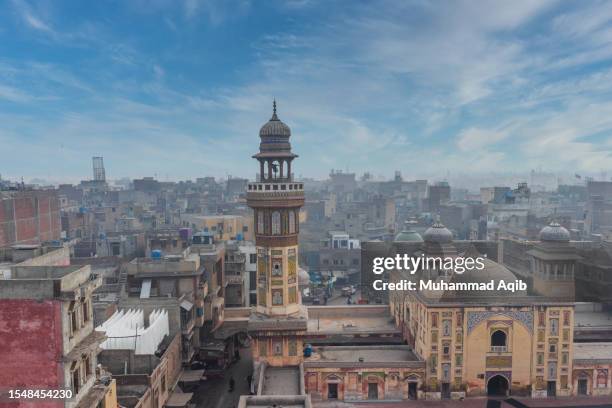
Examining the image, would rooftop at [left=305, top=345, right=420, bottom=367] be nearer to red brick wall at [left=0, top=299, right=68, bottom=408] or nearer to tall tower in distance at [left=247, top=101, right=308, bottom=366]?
tall tower in distance at [left=247, top=101, right=308, bottom=366]

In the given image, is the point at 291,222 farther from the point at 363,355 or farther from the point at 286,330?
the point at 363,355

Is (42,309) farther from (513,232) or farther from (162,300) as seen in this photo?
(513,232)

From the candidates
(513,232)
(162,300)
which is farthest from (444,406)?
(513,232)

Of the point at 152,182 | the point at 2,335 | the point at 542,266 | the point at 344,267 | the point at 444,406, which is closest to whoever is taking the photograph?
the point at 2,335

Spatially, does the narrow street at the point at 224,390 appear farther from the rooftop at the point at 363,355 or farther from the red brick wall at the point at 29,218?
the red brick wall at the point at 29,218

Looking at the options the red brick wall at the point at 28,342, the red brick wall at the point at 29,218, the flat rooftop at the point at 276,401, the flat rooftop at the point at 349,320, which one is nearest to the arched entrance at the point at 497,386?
the flat rooftop at the point at 349,320

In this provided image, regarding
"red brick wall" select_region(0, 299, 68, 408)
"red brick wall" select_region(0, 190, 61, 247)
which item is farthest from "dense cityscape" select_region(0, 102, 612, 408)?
"red brick wall" select_region(0, 190, 61, 247)
